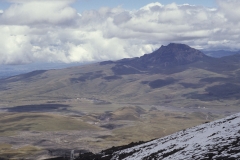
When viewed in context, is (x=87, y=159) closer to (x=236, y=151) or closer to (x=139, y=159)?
(x=139, y=159)

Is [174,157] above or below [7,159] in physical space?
above

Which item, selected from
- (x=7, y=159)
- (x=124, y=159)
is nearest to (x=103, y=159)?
(x=124, y=159)

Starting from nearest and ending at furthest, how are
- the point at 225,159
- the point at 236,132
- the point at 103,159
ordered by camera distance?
the point at 225,159 < the point at 236,132 < the point at 103,159

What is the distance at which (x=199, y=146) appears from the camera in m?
39.7

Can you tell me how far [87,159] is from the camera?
71750 mm

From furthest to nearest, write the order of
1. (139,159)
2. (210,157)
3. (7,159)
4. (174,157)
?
(7,159) → (139,159) → (174,157) → (210,157)

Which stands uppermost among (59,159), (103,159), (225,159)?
(225,159)

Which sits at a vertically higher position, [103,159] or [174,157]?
[174,157]

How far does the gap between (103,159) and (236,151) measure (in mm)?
35223

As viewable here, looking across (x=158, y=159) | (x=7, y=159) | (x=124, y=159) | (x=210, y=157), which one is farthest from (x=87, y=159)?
(x=7, y=159)

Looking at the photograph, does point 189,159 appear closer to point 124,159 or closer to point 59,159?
point 124,159

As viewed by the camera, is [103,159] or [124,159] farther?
[103,159]

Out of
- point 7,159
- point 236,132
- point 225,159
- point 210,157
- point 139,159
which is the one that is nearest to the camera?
point 225,159

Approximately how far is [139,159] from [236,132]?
15.3 metres
